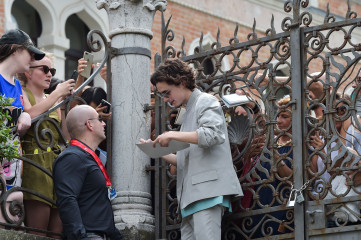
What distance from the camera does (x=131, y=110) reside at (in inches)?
365

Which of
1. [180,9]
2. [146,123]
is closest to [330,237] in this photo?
[146,123]

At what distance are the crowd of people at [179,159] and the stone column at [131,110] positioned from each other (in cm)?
54

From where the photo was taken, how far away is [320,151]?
8.23 m

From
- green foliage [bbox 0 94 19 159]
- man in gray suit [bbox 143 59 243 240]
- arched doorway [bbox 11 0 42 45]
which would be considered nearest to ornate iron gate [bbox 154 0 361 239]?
man in gray suit [bbox 143 59 243 240]

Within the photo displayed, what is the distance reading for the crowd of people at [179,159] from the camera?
7.89 m

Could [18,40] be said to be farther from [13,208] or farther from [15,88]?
[13,208]

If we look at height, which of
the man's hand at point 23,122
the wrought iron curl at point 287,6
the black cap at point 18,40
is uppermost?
the wrought iron curl at point 287,6

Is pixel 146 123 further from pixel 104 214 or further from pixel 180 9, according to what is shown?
pixel 180 9

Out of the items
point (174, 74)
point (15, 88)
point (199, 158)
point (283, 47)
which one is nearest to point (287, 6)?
point (283, 47)

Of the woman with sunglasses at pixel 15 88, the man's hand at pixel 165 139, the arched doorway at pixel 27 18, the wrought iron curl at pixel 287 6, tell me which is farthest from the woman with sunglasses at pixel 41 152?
the arched doorway at pixel 27 18

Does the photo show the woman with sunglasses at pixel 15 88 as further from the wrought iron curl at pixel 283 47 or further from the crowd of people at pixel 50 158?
the wrought iron curl at pixel 283 47

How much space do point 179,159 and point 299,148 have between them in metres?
0.95

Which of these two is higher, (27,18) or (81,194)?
(27,18)

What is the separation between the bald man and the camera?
7.65 meters
